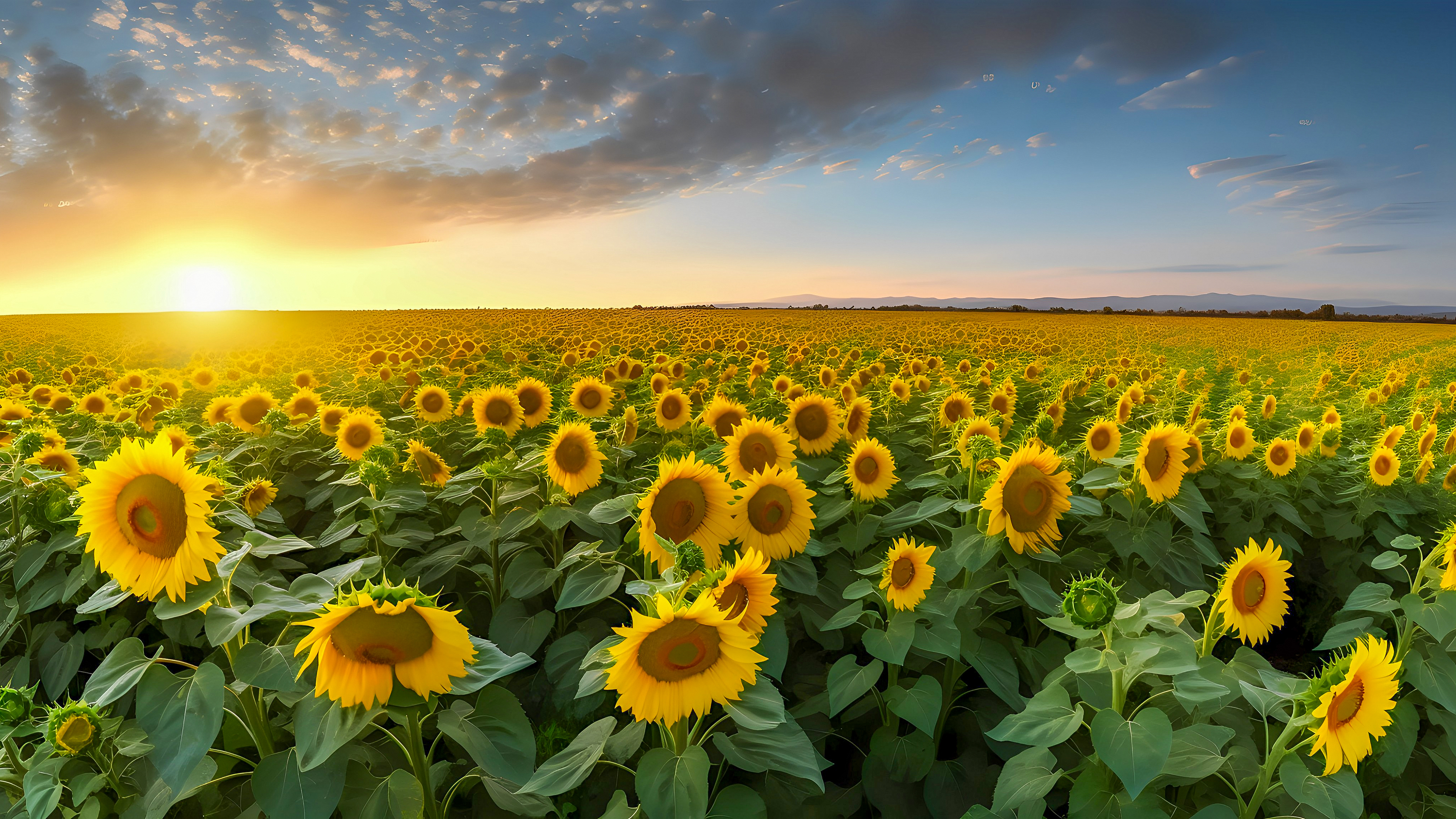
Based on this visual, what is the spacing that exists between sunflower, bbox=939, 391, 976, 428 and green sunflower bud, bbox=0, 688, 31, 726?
521 cm

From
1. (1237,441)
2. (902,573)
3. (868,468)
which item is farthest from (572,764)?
(1237,441)

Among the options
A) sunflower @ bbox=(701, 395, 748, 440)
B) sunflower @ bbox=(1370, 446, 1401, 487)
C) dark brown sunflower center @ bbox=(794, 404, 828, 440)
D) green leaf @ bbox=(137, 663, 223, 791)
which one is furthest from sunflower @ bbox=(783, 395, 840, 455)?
sunflower @ bbox=(1370, 446, 1401, 487)

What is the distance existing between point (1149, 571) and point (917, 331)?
69.4ft

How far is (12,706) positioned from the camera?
1957 millimetres

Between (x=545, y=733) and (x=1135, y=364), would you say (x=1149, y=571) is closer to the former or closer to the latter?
(x=545, y=733)

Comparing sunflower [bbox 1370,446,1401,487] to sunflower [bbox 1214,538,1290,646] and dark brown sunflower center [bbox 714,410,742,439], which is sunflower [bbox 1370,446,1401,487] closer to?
sunflower [bbox 1214,538,1290,646]

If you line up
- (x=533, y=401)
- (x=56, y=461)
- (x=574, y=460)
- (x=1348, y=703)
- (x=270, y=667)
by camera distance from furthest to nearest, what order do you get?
(x=533, y=401), (x=56, y=461), (x=574, y=460), (x=1348, y=703), (x=270, y=667)

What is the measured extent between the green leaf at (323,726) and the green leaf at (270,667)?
84 mm

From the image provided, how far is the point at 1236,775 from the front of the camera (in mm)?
2305

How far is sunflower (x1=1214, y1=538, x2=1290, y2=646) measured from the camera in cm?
261

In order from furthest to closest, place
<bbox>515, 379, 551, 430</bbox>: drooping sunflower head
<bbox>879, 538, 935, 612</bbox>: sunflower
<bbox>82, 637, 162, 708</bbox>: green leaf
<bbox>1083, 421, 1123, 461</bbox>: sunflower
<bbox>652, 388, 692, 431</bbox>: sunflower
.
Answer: <bbox>515, 379, 551, 430</bbox>: drooping sunflower head → <bbox>652, 388, 692, 431</bbox>: sunflower → <bbox>1083, 421, 1123, 461</bbox>: sunflower → <bbox>879, 538, 935, 612</bbox>: sunflower → <bbox>82, 637, 162, 708</bbox>: green leaf

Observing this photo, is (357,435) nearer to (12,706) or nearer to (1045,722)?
(12,706)

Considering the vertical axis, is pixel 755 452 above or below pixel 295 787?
above

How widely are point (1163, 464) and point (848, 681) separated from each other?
2.54 meters
